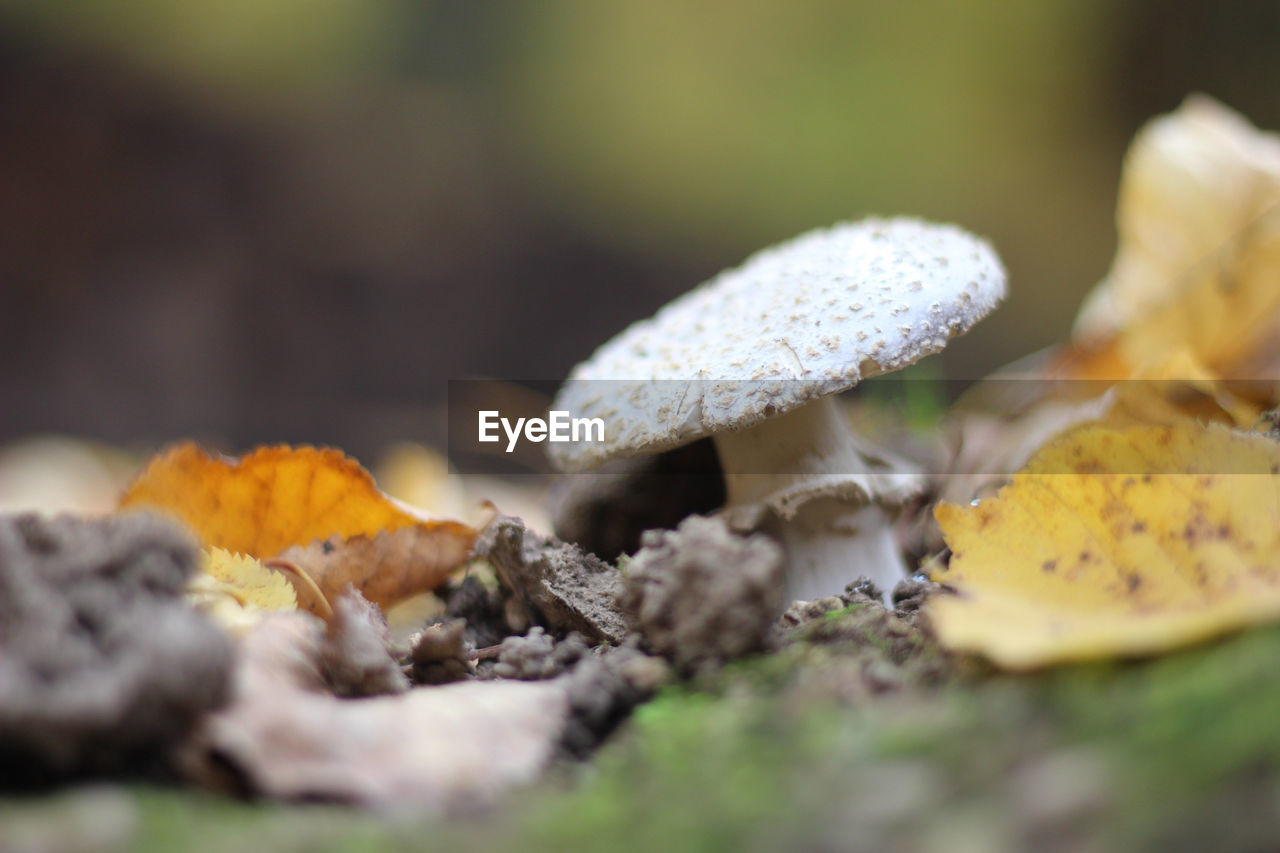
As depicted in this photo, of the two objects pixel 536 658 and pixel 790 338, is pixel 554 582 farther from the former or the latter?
pixel 790 338

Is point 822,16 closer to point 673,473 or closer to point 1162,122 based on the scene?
point 1162,122

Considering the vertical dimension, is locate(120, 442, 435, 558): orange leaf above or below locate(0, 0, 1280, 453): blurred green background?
below

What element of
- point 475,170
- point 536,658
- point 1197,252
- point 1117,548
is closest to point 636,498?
point 536,658

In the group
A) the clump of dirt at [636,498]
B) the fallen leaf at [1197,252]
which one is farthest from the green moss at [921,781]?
the fallen leaf at [1197,252]

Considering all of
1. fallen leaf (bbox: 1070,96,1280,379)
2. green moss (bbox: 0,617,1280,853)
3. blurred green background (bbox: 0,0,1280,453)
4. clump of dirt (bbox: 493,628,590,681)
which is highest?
blurred green background (bbox: 0,0,1280,453)

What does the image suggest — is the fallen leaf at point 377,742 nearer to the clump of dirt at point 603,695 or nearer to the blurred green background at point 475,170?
the clump of dirt at point 603,695

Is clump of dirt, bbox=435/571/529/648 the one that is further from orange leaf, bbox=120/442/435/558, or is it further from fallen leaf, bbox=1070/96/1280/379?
fallen leaf, bbox=1070/96/1280/379

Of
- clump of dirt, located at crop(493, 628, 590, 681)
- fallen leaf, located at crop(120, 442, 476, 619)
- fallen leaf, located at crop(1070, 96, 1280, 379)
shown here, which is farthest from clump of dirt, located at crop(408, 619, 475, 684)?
fallen leaf, located at crop(1070, 96, 1280, 379)
